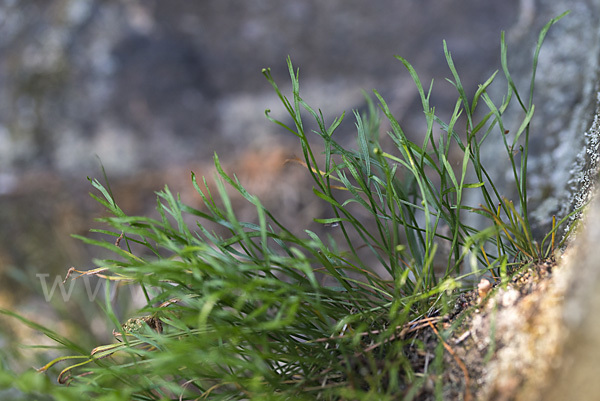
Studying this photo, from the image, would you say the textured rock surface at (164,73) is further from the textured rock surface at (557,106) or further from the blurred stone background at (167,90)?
the textured rock surface at (557,106)

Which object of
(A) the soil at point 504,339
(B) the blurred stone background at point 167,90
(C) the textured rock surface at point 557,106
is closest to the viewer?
(A) the soil at point 504,339

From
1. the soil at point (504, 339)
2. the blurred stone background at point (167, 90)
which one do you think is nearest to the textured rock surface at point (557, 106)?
the soil at point (504, 339)

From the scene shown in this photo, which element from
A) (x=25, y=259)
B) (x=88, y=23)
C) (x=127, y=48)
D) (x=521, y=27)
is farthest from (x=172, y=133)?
(x=521, y=27)

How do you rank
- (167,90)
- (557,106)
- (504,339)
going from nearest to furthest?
(504,339)
(557,106)
(167,90)

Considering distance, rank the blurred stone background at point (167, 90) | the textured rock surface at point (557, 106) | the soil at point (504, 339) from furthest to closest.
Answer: the blurred stone background at point (167, 90)
the textured rock surface at point (557, 106)
the soil at point (504, 339)

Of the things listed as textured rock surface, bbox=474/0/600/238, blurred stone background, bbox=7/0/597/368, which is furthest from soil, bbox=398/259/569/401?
blurred stone background, bbox=7/0/597/368

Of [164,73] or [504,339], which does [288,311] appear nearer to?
[504,339]

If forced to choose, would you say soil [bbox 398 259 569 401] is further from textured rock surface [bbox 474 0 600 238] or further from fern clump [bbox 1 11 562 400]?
textured rock surface [bbox 474 0 600 238]

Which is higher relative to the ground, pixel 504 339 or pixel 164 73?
pixel 164 73

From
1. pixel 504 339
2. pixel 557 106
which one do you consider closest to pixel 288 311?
pixel 504 339

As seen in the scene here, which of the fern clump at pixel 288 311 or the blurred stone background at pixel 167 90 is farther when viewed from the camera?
the blurred stone background at pixel 167 90
